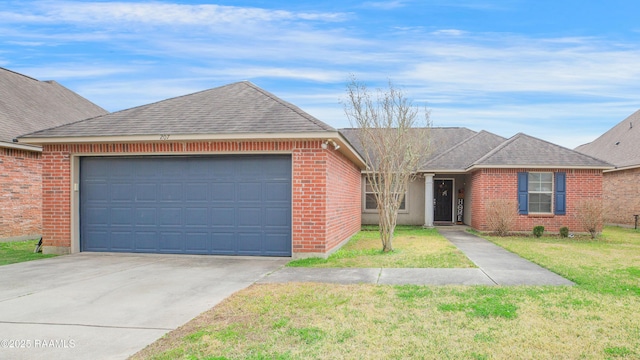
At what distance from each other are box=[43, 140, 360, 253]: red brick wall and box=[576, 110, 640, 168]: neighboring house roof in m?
17.1

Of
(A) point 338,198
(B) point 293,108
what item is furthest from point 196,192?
(A) point 338,198

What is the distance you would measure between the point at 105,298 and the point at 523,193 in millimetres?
15194

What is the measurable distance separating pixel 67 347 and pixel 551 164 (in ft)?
54.9

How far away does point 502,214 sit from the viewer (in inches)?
651

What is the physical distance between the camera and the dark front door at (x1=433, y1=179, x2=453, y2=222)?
23.2 meters

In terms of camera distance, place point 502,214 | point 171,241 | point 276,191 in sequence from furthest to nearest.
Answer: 1. point 502,214
2. point 171,241
3. point 276,191

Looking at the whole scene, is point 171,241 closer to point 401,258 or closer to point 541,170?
point 401,258

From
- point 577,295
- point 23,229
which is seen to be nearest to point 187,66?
point 23,229

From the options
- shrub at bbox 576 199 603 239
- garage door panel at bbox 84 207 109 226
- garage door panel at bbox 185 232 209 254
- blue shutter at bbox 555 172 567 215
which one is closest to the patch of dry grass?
garage door panel at bbox 185 232 209 254

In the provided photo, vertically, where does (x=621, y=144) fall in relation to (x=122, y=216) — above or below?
above

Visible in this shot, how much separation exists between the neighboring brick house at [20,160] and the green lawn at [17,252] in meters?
0.83

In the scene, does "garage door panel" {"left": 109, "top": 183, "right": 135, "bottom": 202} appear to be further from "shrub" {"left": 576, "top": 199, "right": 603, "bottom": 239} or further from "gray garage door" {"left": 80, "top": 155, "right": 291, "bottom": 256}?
"shrub" {"left": 576, "top": 199, "right": 603, "bottom": 239}

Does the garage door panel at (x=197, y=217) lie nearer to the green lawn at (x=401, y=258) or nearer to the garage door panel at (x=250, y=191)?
the garage door panel at (x=250, y=191)

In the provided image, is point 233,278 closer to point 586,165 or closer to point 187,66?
point 187,66
